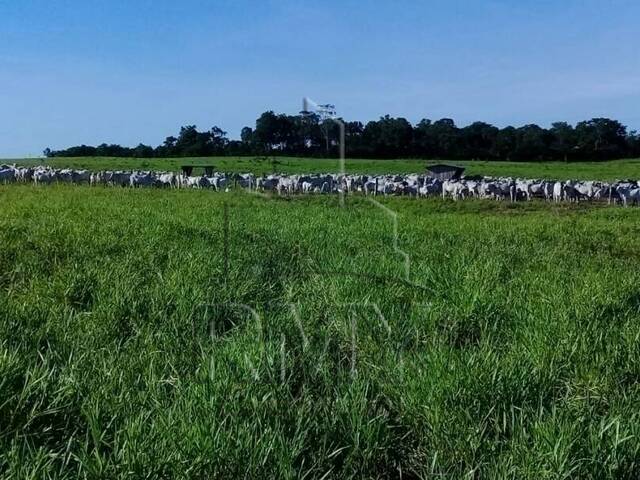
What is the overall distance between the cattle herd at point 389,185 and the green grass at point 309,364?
17.3 m

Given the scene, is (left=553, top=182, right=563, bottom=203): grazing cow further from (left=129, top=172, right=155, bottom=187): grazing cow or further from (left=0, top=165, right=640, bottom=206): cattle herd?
(left=129, top=172, right=155, bottom=187): grazing cow

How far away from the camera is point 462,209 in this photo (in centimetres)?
2253

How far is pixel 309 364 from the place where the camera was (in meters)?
4.20

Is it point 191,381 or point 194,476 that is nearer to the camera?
point 194,476

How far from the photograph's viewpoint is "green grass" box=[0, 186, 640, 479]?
9.74 feet

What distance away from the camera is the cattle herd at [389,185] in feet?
87.6

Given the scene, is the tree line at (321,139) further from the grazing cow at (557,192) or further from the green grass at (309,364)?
the grazing cow at (557,192)

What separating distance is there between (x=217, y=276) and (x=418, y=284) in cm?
175

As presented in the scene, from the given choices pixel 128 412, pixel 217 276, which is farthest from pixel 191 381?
pixel 217 276

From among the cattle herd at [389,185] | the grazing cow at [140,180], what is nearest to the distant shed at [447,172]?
the cattle herd at [389,185]

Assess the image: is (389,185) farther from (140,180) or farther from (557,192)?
(140,180)

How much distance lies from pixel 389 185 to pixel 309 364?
2564 cm

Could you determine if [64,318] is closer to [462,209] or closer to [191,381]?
[191,381]

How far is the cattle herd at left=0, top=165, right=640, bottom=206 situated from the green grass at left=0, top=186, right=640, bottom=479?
56.8 ft
